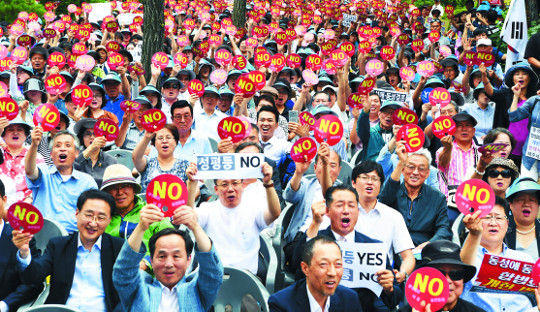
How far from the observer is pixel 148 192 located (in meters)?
3.87

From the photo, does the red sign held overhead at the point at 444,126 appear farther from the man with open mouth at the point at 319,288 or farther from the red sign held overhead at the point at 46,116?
the red sign held overhead at the point at 46,116

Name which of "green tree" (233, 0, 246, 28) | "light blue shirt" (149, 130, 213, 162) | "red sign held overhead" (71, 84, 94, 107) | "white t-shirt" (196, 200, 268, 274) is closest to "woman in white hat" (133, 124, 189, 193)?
"light blue shirt" (149, 130, 213, 162)

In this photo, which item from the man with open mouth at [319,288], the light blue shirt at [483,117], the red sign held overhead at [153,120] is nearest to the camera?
the man with open mouth at [319,288]

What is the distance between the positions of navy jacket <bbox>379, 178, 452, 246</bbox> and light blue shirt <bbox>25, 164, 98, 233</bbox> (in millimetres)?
2849

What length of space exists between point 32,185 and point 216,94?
3471mm

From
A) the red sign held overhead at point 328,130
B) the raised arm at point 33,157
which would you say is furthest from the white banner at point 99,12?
the red sign held overhead at point 328,130

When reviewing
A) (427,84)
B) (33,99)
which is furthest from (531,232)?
(33,99)

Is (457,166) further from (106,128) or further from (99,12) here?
(99,12)

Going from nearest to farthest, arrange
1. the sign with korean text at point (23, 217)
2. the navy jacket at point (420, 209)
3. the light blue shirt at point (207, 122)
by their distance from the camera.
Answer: the sign with korean text at point (23, 217) → the navy jacket at point (420, 209) → the light blue shirt at point (207, 122)

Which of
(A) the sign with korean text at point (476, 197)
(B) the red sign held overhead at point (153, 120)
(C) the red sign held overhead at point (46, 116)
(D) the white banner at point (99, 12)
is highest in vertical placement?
(D) the white banner at point (99, 12)

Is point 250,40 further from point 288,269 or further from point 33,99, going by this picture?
point 288,269

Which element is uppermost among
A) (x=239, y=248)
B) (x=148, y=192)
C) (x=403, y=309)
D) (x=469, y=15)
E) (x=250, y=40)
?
(x=469, y=15)

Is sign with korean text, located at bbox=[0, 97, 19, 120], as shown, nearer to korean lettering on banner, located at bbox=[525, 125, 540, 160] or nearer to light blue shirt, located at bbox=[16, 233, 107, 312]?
light blue shirt, located at bbox=[16, 233, 107, 312]

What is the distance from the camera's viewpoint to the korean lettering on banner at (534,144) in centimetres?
705
